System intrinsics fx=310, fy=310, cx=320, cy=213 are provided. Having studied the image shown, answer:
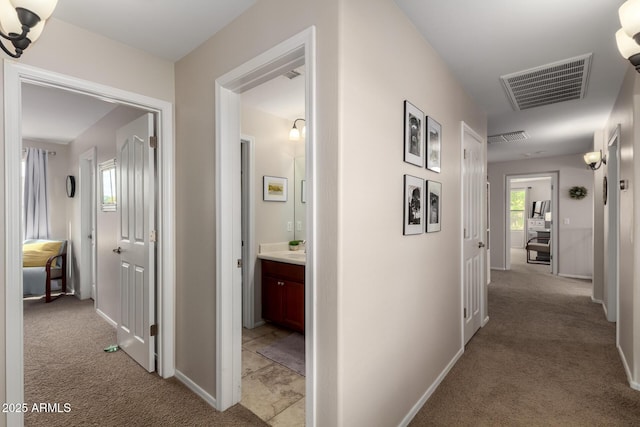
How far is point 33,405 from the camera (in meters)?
2.07

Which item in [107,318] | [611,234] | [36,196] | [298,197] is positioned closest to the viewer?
[611,234]

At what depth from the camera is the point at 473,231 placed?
317 centimetres

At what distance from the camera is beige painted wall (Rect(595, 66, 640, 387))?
2.21 m

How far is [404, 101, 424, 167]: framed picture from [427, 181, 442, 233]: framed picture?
0.72 feet

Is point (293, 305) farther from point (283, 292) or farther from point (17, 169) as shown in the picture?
point (17, 169)

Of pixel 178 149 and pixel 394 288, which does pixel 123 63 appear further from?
pixel 394 288

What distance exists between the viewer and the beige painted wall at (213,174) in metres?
1.38

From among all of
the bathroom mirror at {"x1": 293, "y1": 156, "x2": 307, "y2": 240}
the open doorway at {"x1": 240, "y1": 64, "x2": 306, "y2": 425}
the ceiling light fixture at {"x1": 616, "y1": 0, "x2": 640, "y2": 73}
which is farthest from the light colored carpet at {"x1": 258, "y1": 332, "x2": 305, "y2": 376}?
the ceiling light fixture at {"x1": 616, "y1": 0, "x2": 640, "y2": 73}

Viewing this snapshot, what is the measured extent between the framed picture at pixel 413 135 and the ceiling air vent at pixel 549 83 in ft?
4.11

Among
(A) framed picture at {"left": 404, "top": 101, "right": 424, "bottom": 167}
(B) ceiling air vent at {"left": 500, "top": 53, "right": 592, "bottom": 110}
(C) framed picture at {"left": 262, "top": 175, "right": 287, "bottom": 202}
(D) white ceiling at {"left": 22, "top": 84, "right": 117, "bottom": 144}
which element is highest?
(D) white ceiling at {"left": 22, "top": 84, "right": 117, "bottom": 144}

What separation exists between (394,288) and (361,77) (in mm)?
1139

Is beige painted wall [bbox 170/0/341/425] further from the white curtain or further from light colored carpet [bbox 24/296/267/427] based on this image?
the white curtain

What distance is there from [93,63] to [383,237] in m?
2.14

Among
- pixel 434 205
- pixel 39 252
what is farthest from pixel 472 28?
pixel 39 252
